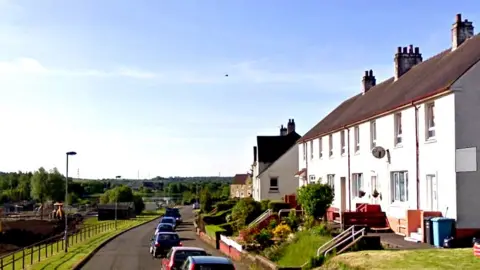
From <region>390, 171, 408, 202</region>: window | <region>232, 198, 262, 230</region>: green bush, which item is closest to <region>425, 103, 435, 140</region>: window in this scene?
<region>390, 171, 408, 202</region>: window

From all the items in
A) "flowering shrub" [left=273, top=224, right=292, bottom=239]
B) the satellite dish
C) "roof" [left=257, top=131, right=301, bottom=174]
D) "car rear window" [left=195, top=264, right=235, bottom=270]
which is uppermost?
"roof" [left=257, top=131, right=301, bottom=174]

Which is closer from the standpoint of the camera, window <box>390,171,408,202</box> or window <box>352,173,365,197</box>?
window <box>390,171,408,202</box>

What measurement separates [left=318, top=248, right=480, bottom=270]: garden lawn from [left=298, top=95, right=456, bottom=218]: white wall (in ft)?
15.2

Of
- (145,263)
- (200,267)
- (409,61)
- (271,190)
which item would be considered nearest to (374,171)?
(409,61)

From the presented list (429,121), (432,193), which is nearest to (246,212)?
(432,193)

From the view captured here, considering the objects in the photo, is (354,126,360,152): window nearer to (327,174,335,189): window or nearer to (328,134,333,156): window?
(327,174,335,189): window

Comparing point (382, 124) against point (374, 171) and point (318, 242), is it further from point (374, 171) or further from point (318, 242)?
point (318, 242)

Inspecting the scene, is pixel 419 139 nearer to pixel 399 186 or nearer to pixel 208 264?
pixel 399 186

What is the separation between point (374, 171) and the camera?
31766 millimetres

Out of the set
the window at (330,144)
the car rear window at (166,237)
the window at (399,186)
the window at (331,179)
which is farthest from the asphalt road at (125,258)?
the window at (330,144)

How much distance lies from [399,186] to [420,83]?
4485 millimetres

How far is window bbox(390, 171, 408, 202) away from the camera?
27750 millimetres

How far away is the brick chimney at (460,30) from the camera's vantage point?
29109 mm

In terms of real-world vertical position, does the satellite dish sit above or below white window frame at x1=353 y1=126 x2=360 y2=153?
below
